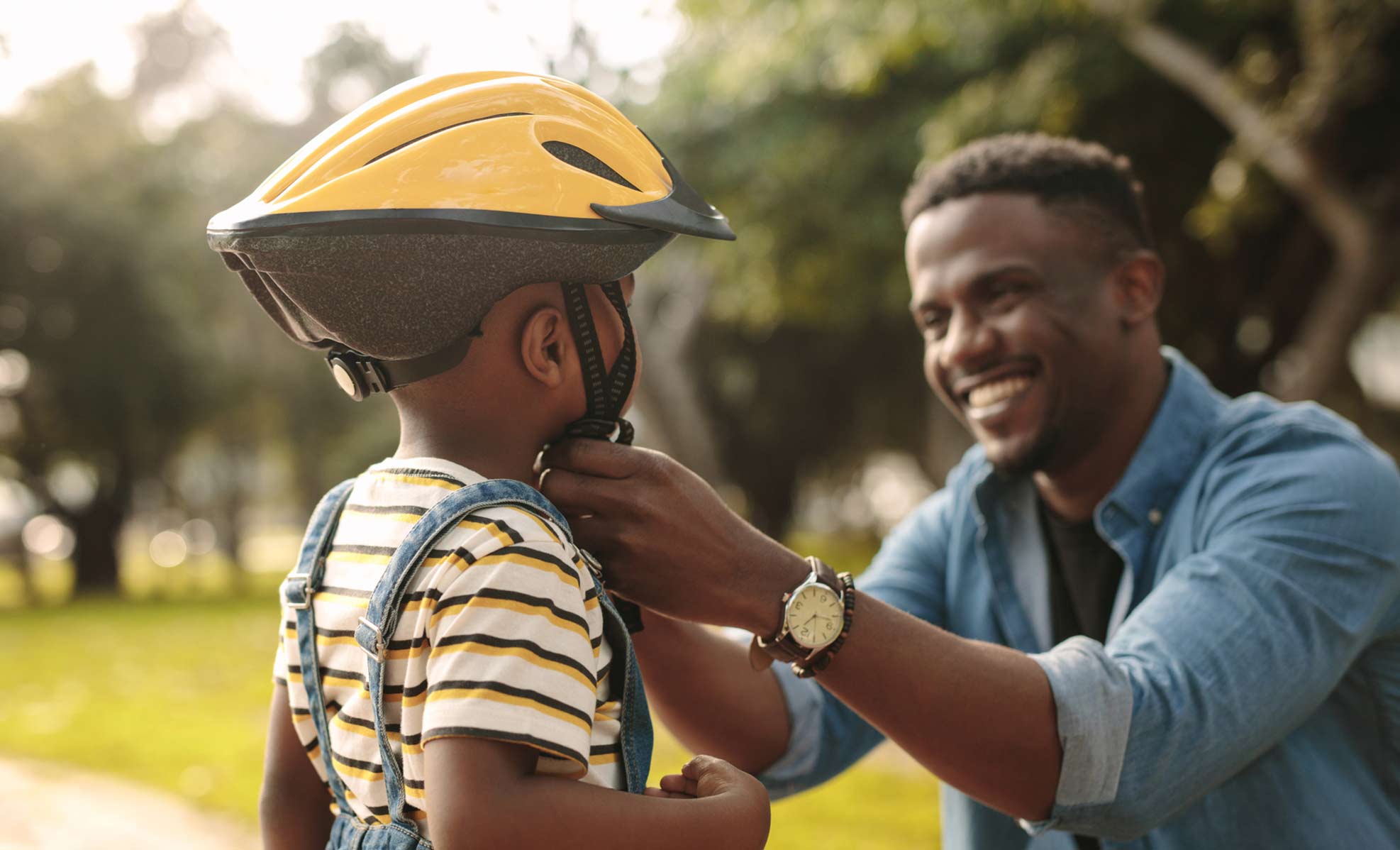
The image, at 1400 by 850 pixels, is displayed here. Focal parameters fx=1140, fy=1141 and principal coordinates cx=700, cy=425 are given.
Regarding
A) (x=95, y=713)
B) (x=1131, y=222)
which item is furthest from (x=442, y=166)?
(x=95, y=713)

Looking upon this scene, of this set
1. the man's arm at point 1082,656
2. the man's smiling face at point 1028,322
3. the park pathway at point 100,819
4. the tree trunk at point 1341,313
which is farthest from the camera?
the tree trunk at point 1341,313

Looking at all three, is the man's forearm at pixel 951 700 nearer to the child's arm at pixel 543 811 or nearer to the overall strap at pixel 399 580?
the child's arm at pixel 543 811

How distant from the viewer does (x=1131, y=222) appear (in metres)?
3.04

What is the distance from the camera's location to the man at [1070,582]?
6.27ft

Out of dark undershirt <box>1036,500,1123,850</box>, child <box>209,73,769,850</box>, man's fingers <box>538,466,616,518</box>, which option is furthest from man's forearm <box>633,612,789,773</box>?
dark undershirt <box>1036,500,1123,850</box>

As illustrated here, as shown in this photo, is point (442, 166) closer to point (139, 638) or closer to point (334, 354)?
point (334, 354)

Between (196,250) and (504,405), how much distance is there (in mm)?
21313

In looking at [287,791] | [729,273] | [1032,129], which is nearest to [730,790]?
[287,791]

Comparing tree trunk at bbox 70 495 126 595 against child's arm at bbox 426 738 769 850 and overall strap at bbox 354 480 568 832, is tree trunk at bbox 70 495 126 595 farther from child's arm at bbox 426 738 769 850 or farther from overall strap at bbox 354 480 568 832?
child's arm at bbox 426 738 769 850

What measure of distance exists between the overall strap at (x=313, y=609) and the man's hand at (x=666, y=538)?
33 cm

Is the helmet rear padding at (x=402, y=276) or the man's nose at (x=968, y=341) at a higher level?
the man's nose at (x=968, y=341)

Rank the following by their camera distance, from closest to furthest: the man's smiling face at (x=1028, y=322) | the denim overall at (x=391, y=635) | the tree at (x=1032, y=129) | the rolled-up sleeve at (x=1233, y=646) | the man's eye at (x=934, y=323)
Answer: the denim overall at (x=391, y=635) → the rolled-up sleeve at (x=1233, y=646) → the man's smiling face at (x=1028, y=322) → the man's eye at (x=934, y=323) → the tree at (x=1032, y=129)

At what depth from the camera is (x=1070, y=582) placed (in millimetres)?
2918

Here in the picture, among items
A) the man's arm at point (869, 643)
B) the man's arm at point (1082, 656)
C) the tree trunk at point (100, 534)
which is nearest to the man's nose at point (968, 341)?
the man's arm at point (1082, 656)
